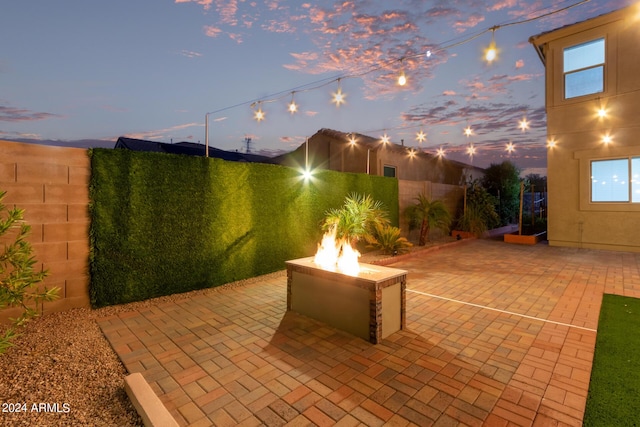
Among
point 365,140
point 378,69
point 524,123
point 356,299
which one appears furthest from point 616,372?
point 365,140

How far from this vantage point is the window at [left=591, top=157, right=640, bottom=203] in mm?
9281

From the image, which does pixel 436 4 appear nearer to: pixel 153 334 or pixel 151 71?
pixel 153 334

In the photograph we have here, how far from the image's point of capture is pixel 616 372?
2963 mm

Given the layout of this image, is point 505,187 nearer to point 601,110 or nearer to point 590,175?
point 590,175

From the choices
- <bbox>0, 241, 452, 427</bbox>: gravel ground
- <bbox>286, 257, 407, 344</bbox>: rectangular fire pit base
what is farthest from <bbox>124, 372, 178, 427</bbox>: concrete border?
<bbox>286, 257, 407, 344</bbox>: rectangular fire pit base

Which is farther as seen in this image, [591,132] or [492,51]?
[591,132]

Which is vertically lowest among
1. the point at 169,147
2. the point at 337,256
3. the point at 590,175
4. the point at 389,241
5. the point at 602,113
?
the point at 389,241

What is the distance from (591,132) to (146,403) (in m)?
13.3

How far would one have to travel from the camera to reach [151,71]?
10773 mm

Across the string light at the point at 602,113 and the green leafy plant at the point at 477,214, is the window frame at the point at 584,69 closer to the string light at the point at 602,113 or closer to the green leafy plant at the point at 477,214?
the string light at the point at 602,113

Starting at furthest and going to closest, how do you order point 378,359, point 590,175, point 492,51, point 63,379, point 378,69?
point 590,175 → point 378,69 → point 492,51 → point 378,359 → point 63,379

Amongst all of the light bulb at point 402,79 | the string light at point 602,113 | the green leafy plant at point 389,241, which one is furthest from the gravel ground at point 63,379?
the string light at point 602,113

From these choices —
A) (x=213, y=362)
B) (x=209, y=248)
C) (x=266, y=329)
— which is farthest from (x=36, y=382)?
(x=209, y=248)

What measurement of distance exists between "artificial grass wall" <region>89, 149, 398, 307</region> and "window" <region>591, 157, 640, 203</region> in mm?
9630
